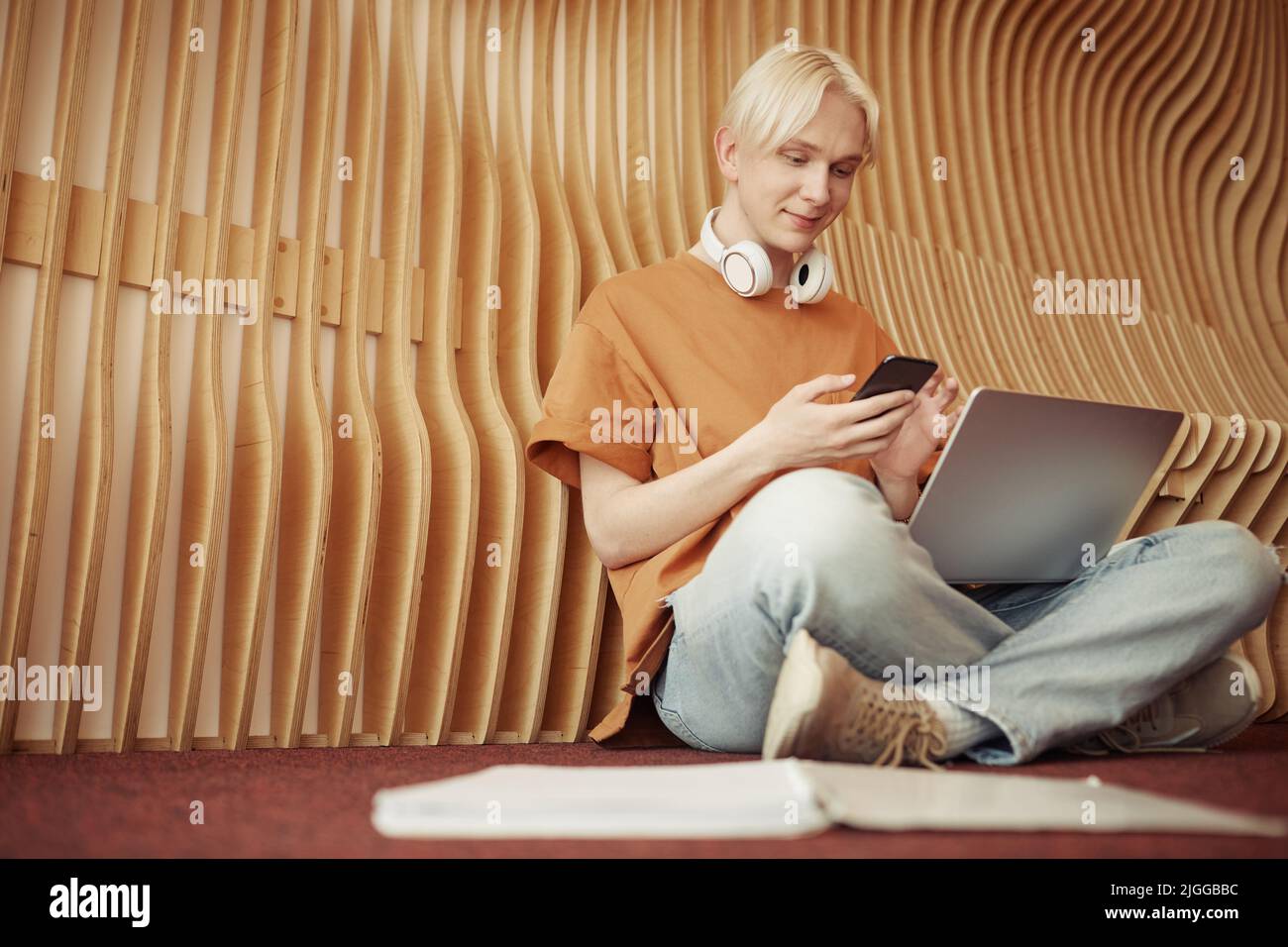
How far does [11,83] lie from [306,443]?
0.62 metres

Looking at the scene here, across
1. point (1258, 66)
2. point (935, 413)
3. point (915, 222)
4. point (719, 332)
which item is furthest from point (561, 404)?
point (1258, 66)

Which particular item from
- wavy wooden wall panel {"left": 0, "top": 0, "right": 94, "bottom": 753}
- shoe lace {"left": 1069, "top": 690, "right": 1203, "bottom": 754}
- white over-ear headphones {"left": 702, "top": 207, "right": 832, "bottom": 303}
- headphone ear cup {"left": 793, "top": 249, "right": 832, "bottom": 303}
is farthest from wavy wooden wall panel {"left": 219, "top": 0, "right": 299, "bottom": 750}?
shoe lace {"left": 1069, "top": 690, "right": 1203, "bottom": 754}

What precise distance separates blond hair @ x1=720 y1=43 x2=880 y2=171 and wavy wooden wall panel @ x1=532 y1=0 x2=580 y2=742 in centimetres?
51

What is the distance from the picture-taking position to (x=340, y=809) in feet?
3.05

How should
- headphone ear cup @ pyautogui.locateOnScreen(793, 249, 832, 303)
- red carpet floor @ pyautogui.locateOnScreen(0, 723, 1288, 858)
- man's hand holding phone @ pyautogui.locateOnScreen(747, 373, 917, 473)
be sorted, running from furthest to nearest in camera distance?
headphone ear cup @ pyautogui.locateOnScreen(793, 249, 832, 303) → man's hand holding phone @ pyautogui.locateOnScreen(747, 373, 917, 473) → red carpet floor @ pyautogui.locateOnScreen(0, 723, 1288, 858)

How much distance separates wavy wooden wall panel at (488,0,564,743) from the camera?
185 centimetres

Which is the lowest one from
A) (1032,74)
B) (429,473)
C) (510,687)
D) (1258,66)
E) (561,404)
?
(510,687)

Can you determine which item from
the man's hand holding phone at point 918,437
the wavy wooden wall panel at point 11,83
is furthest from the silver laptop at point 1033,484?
the wavy wooden wall panel at point 11,83

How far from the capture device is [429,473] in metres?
1.78

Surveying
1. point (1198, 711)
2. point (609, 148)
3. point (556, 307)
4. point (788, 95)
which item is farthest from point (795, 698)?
point (609, 148)

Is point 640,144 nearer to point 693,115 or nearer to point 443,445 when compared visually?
point 693,115

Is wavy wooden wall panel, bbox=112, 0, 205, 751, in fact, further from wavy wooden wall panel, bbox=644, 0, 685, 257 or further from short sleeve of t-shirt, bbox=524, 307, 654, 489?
wavy wooden wall panel, bbox=644, 0, 685, 257

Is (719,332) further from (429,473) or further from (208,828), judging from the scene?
(208,828)

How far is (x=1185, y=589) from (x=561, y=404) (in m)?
0.82
